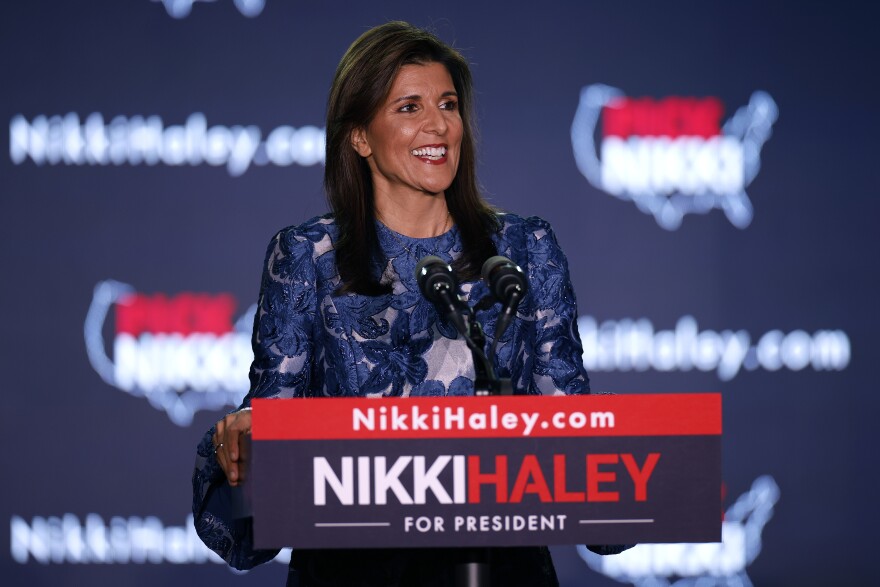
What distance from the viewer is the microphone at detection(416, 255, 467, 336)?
1.41 metres

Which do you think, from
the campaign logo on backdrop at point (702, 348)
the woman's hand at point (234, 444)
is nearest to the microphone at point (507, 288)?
the woman's hand at point (234, 444)

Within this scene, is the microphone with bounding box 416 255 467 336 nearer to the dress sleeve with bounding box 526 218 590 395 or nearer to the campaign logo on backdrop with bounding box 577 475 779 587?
the dress sleeve with bounding box 526 218 590 395

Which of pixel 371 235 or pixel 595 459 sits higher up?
pixel 371 235

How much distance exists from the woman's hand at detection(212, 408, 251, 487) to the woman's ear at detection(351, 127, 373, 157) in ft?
2.40

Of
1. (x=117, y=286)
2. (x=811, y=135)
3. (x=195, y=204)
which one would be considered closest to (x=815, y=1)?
(x=811, y=135)

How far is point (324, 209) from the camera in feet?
12.8

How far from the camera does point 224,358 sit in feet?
12.3

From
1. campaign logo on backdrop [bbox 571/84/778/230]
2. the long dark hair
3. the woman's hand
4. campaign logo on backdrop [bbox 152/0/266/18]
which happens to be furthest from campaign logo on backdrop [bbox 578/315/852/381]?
the woman's hand

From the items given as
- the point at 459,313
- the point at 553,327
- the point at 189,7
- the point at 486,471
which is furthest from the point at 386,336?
the point at 189,7

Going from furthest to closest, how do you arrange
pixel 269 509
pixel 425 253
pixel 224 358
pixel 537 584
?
pixel 224 358
pixel 425 253
pixel 537 584
pixel 269 509

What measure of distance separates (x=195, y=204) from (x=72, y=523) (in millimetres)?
1188

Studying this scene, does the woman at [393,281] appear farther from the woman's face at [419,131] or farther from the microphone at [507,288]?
the microphone at [507,288]

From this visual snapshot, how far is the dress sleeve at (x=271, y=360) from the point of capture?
1.72m

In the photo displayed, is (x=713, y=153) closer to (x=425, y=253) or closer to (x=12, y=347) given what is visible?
(x=425, y=253)
